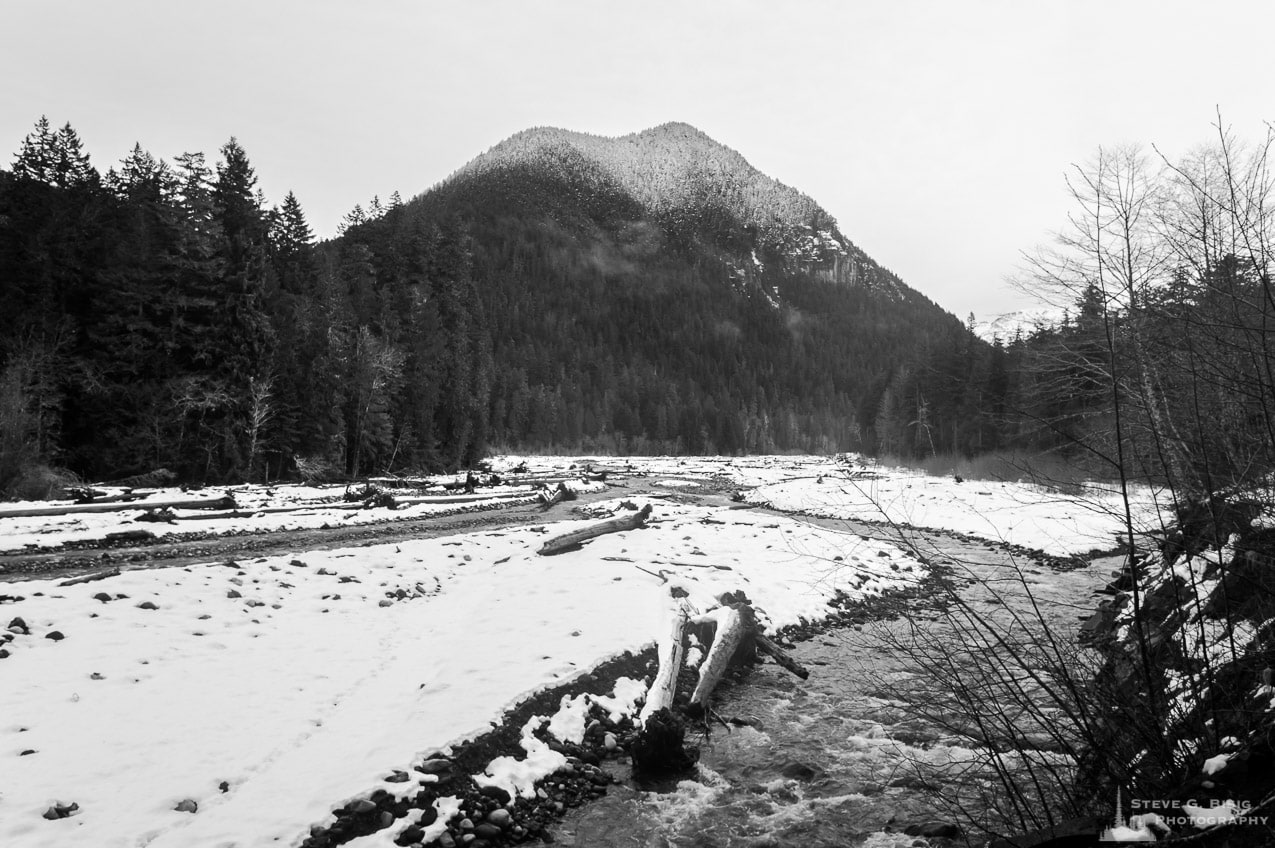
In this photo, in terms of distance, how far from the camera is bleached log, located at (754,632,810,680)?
31.2 feet

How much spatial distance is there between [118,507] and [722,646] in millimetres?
20681

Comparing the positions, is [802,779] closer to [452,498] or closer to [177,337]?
[452,498]

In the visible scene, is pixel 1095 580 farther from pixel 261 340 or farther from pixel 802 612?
pixel 261 340

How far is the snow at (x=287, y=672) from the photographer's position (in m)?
5.21

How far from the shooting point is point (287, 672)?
7828 mm

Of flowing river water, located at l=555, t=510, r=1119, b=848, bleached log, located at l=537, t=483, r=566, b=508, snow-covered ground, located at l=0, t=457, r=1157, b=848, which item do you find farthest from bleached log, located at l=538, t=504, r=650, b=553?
bleached log, located at l=537, t=483, r=566, b=508

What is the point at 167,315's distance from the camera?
1289 inches

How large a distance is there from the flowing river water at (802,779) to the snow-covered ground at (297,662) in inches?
45.1

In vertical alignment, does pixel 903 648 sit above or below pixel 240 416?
below

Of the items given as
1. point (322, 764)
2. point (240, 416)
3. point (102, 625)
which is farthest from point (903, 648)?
point (240, 416)

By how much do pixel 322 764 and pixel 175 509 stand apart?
65.2ft

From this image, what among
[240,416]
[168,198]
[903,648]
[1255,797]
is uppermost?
[168,198]

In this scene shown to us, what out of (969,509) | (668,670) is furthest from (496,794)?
(969,509)

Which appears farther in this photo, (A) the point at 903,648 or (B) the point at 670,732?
(B) the point at 670,732
